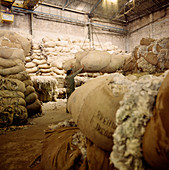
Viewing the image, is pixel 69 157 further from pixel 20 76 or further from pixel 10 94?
pixel 20 76

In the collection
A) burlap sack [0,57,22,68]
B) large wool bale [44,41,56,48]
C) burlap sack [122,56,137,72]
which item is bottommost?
burlap sack [122,56,137,72]

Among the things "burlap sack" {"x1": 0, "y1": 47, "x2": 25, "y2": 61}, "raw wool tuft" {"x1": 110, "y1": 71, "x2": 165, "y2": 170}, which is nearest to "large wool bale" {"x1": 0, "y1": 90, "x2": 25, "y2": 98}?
"burlap sack" {"x1": 0, "y1": 47, "x2": 25, "y2": 61}

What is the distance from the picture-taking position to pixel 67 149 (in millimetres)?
1169

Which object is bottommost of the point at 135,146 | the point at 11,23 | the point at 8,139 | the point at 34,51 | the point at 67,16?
the point at 8,139

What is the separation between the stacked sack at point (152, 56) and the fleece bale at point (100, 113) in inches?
56.3

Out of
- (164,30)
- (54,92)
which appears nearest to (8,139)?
(54,92)

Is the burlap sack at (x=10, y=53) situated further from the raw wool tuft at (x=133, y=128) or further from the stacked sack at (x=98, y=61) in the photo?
the raw wool tuft at (x=133, y=128)

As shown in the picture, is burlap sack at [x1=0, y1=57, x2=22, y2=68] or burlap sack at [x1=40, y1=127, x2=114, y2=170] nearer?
burlap sack at [x1=40, y1=127, x2=114, y2=170]

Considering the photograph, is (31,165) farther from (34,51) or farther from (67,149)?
(34,51)

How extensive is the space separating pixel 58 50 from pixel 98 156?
7241mm

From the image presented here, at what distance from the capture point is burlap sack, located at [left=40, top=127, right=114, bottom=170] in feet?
3.05

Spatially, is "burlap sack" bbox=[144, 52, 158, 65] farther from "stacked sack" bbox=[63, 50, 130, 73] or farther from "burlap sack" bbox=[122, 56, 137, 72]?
"stacked sack" bbox=[63, 50, 130, 73]

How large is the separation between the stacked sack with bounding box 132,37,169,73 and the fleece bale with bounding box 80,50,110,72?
57 centimetres

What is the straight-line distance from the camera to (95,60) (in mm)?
2643
